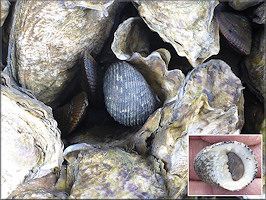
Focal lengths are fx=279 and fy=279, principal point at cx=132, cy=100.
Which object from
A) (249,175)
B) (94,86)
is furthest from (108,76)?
(249,175)

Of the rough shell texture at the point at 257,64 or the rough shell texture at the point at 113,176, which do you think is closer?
the rough shell texture at the point at 113,176

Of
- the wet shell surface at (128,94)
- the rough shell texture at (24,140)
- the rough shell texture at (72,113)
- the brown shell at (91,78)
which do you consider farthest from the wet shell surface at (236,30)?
the rough shell texture at (24,140)

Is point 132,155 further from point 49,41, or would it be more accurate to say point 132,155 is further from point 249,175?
point 49,41

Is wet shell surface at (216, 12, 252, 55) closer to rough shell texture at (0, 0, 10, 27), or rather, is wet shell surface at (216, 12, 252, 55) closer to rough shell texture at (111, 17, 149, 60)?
rough shell texture at (111, 17, 149, 60)

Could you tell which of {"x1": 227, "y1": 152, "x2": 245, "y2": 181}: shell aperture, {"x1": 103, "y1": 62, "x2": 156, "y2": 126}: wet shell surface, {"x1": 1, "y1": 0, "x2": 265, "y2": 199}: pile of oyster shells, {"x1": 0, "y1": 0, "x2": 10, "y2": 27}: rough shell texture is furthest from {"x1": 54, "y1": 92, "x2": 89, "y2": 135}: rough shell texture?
{"x1": 227, "y1": 152, "x2": 245, "y2": 181}: shell aperture

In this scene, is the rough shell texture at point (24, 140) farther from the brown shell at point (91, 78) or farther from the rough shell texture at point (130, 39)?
the rough shell texture at point (130, 39)

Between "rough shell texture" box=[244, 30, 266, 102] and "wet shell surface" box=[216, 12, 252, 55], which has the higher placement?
"wet shell surface" box=[216, 12, 252, 55]
